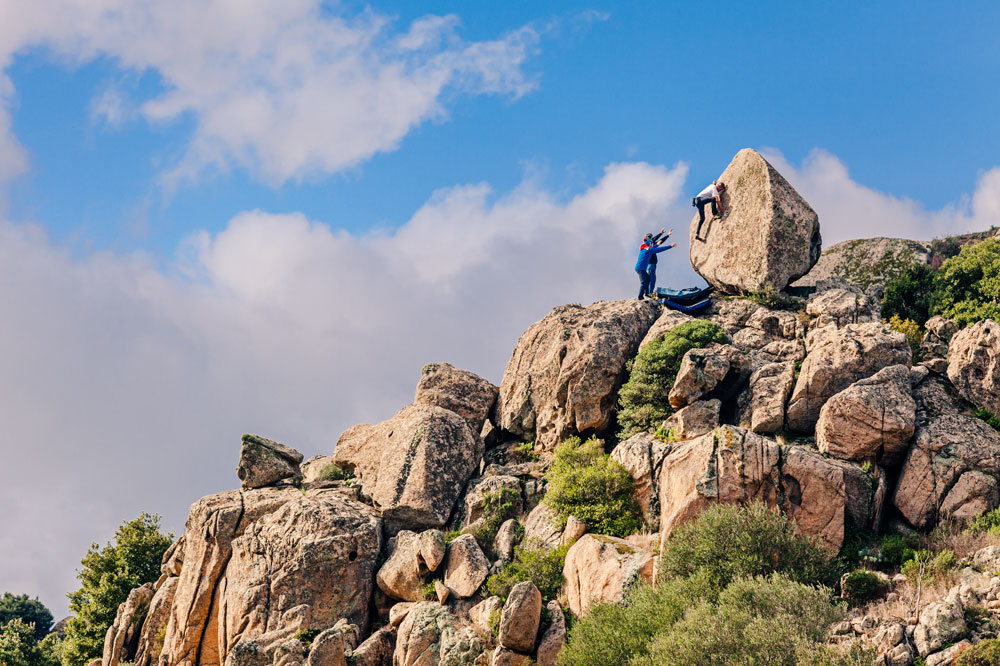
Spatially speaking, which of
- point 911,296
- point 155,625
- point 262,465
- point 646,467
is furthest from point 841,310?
point 155,625

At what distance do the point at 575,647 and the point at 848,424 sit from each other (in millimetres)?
14913

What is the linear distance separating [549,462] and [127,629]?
969 inches

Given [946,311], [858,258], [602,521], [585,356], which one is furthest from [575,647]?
[858,258]

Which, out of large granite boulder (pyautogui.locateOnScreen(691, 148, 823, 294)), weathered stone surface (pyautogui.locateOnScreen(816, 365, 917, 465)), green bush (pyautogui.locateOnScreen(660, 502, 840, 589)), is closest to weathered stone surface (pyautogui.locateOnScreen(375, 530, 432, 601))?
green bush (pyautogui.locateOnScreen(660, 502, 840, 589))

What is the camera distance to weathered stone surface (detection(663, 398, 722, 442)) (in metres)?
43.2

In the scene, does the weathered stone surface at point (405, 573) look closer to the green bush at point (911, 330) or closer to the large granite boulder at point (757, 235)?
the large granite boulder at point (757, 235)

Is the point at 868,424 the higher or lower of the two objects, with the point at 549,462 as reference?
lower

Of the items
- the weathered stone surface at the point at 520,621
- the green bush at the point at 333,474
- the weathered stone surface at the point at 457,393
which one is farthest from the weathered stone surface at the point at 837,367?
the green bush at the point at 333,474

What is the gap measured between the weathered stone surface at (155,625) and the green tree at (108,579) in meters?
7.58

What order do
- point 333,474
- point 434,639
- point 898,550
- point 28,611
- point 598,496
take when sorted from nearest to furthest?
point 898,550 → point 434,639 → point 598,496 → point 333,474 → point 28,611

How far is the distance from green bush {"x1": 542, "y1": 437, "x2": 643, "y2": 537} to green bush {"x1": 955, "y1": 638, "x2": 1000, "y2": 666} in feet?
50.0

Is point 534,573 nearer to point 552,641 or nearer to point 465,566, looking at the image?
point 465,566

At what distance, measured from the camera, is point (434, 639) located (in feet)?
130

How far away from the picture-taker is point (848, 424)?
129ft
